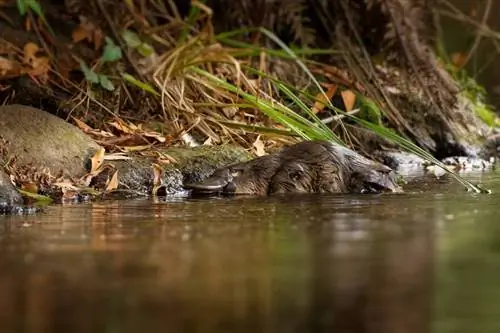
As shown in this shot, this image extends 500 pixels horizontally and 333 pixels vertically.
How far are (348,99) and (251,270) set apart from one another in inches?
153

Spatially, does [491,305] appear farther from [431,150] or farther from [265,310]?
[431,150]

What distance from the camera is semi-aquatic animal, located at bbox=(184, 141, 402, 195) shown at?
4.09 metres

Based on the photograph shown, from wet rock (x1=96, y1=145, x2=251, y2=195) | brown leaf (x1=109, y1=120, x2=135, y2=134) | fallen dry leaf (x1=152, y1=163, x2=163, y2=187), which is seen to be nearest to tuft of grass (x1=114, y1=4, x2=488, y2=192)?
brown leaf (x1=109, y1=120, x2=135, y2=134)

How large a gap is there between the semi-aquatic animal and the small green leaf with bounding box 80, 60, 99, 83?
109cm

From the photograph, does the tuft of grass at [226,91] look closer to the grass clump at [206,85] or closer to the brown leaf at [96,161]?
the grass clump at [206,85]

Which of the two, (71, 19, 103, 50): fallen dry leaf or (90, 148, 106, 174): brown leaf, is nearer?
(90, 148, 106, 174): brown leaf

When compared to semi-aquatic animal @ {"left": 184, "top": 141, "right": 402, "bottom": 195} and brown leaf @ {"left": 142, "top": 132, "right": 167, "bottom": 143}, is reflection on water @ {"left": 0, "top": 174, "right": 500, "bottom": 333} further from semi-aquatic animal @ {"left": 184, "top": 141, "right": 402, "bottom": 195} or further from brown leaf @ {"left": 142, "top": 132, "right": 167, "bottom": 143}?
brown leaf @ {"left": 142, "top": 132, "right": 167, "bottom": 143}

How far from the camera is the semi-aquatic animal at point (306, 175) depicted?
4.09m

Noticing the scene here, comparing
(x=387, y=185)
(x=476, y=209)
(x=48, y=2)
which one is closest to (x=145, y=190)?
(x=387, y=185)

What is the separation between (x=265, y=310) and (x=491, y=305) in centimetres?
37

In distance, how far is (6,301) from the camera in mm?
1731

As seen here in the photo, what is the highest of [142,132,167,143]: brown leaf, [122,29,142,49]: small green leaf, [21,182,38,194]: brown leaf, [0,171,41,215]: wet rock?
[122,29,142,49]: small green leaf

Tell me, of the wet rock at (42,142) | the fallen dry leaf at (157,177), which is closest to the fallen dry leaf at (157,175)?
the fallen dry leaf at (157,177)

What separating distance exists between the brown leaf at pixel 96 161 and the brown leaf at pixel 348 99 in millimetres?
1975
